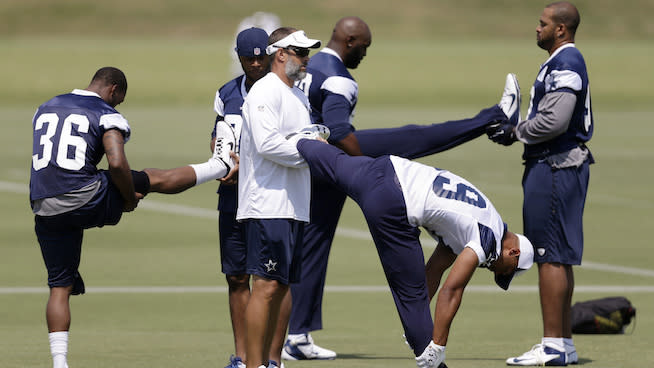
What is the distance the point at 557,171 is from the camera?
8.83 metres

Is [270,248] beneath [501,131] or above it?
beneath

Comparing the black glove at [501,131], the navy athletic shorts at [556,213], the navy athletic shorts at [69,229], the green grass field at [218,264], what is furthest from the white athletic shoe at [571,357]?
the navy athletic shorts at [69,229]

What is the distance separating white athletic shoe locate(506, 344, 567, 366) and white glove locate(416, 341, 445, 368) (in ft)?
4.96

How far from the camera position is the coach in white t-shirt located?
7340 mm

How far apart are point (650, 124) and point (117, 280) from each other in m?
25.9

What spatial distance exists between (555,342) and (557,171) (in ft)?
4.22

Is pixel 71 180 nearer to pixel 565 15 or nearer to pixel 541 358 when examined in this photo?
pixel 541 358

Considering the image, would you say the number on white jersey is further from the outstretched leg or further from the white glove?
the outstretched leg

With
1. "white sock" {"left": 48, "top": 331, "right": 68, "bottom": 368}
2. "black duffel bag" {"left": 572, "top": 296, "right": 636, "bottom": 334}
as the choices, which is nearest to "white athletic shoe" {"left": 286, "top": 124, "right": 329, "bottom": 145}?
"white sock" {"left": 48, "top": 331, "right": 68, "bottom": 368}

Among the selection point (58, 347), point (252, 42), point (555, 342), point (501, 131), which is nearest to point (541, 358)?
point (555, 342)

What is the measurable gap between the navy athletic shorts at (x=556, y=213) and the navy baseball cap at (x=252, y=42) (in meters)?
2.40

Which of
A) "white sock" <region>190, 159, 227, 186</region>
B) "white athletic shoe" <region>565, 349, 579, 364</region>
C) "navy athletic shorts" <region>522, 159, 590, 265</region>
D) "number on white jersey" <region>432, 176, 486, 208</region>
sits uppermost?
"white sock" <region>190, 159, 227, 186</region>

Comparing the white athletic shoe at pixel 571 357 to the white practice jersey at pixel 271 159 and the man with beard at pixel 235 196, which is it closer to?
the man with beard at pixel 235 196

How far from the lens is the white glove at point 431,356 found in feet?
23.5
